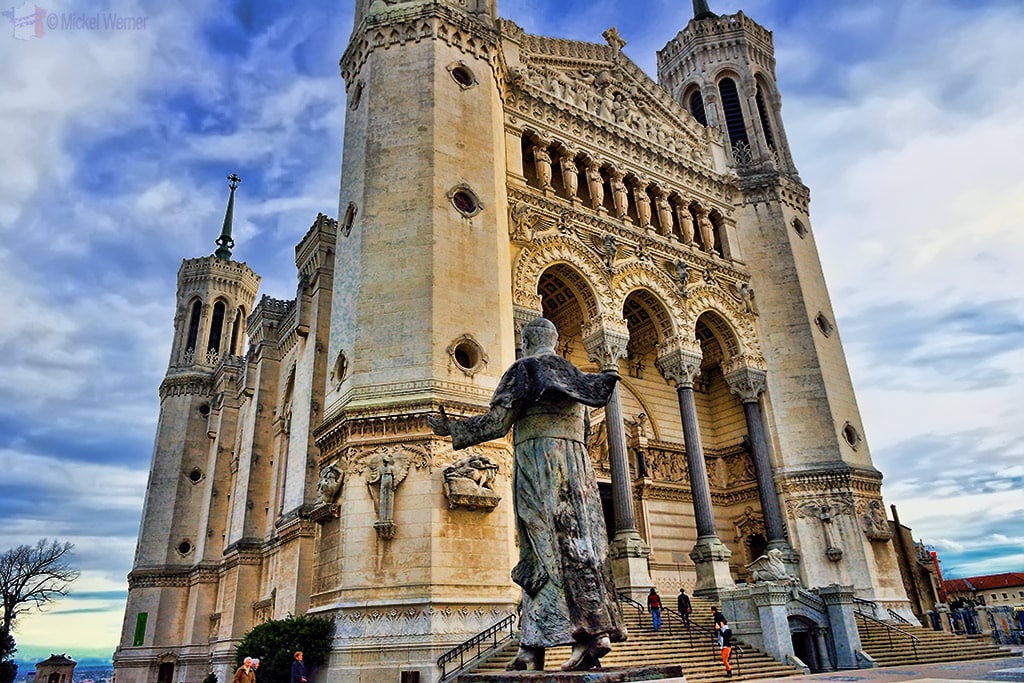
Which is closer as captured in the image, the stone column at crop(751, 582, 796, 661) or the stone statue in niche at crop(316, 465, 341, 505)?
the stone statue in niche at crop(316, 465, 341, 505)

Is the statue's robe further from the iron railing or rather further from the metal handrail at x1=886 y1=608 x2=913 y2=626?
the metal handrail at x1=886 y1=608 x2=913 y2=626

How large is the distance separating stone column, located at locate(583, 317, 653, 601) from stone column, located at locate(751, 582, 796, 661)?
2.68 m

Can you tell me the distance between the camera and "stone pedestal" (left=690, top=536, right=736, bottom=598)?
17.9 m


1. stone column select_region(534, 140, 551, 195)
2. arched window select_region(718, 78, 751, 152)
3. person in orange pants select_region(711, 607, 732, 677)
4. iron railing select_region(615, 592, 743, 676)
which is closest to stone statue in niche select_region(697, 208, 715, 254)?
arched window select_region(718, 78, 751, 152)

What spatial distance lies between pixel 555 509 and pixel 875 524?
753 inches

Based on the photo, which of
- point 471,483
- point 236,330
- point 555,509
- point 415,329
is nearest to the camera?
point 555,509

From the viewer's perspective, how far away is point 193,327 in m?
39.6

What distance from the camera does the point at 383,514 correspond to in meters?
13.3

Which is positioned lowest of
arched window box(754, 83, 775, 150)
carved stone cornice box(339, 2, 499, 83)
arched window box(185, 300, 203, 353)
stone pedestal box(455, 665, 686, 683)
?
stone pedestal box(455, 665, 686, 683)

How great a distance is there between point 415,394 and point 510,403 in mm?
8728

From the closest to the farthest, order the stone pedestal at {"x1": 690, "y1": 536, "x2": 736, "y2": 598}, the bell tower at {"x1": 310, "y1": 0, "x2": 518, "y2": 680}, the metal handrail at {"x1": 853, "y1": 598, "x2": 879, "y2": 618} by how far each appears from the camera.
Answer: the bell tower at {"x1": 310, "y1": 0, "x2": 518, "y2": 680} → the stone pedestal at {"x1": 690, "y1": 536, "x2": 736, "y2": 598} → the metal handrail at {"x1": 853, "y1": 598, "x2": 879, "y2": 618}

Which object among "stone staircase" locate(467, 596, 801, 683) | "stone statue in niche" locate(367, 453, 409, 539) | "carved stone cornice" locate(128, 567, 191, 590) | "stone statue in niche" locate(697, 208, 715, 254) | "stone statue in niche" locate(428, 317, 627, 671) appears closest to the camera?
"stone statue in niche" locate(428, 317, 627, 671)

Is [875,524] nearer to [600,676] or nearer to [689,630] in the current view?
[689,630]

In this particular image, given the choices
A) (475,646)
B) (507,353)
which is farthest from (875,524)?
(475,646)
